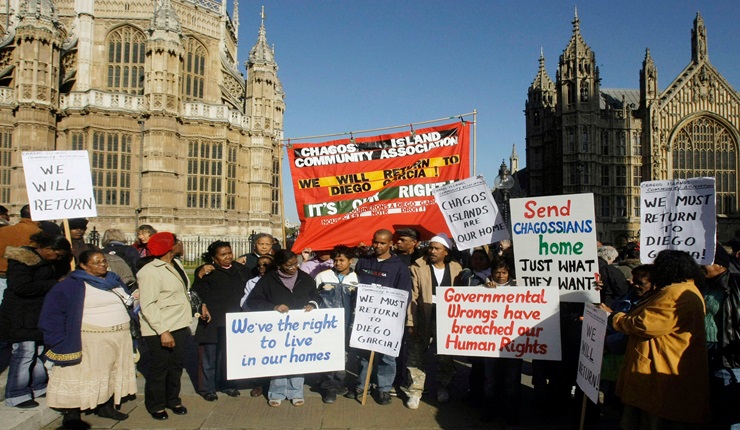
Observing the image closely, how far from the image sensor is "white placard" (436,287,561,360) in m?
5.83

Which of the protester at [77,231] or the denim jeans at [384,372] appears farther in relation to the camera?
the protester at [77,231]

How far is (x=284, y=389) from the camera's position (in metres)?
6.48

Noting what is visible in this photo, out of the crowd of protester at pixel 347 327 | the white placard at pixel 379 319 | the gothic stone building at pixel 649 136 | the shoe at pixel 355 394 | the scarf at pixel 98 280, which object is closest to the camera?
the crowd of protester at pixel 347 327

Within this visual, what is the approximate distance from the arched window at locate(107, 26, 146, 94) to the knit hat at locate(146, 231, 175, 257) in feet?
92.9

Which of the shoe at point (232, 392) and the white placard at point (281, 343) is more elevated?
the white placard at point (281, 343)

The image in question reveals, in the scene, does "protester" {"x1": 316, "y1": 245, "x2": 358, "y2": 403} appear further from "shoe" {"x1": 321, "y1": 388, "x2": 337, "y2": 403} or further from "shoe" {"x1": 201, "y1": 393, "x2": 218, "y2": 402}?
"shoe" {"x1": 201, "y1": 393, "x2": 218, "y2": 402}

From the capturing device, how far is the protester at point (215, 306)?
6723mm

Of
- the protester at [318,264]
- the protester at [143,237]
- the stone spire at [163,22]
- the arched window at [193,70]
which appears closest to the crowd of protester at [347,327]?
the protester at [143,237]

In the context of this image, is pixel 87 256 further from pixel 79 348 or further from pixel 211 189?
pixel 211 189

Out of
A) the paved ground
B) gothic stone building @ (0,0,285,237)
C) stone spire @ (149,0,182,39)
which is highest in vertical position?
stone spire @ (149,0,182,39)

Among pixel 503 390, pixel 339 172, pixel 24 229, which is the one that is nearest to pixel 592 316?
pixel 503 390

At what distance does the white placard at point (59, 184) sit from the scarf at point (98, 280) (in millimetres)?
1762

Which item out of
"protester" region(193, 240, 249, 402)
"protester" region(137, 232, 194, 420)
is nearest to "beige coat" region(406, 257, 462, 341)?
"protester" region(193, 240, 249, 402)

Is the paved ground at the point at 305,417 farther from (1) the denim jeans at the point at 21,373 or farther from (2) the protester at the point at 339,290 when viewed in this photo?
(2) the protester at the point at 339,290
